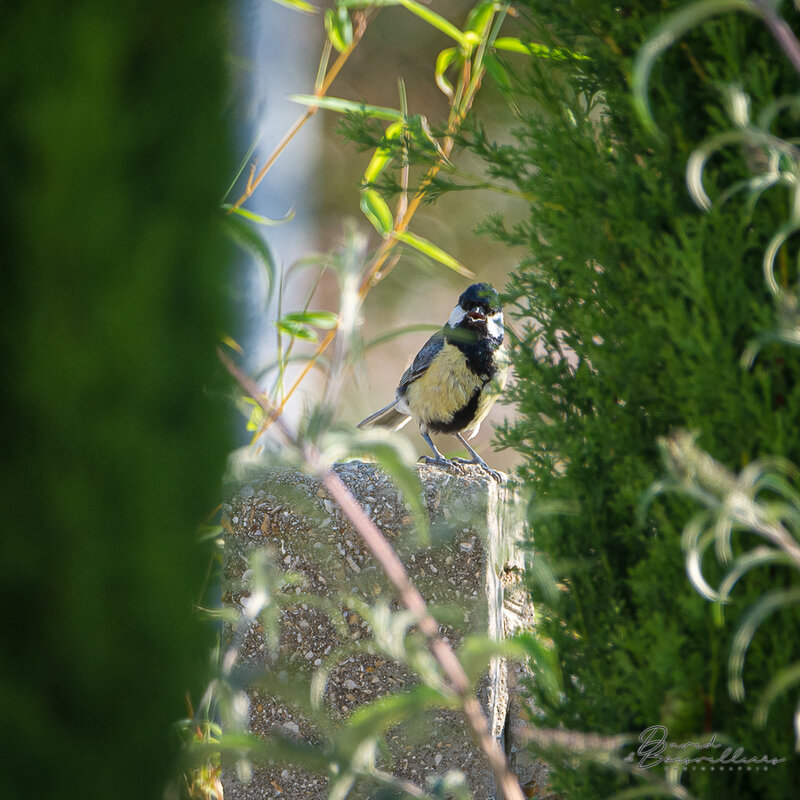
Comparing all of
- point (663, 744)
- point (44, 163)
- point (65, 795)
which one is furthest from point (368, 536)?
point (663, 744)

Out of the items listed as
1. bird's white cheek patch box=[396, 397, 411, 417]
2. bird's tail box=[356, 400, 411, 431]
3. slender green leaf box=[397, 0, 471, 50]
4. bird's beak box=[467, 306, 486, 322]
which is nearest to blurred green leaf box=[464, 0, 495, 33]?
slender green leaf box=[397, 0, 471, 50]

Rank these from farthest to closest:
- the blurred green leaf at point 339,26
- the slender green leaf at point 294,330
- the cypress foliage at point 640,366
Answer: the blurred green leaf at point 339,26
the slender green leaf at point 294,330
the cypress foliage at point 640,366

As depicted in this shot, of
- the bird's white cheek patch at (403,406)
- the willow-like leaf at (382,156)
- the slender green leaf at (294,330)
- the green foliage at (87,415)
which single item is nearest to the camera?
the green foliage at (87,415)

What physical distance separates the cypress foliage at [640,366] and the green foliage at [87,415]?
578 millimetres

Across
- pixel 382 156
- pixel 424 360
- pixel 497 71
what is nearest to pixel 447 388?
pixel 424 360

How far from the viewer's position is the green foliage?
64 centimetres

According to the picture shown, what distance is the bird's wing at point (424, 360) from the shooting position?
3.64 meters

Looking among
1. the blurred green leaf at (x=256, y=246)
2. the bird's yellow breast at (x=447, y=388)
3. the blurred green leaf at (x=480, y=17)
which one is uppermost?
the bird's yellow breast at (x=447, y=388)

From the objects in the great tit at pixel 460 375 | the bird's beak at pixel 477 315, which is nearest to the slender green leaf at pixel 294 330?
the great tit at pixel 460 375

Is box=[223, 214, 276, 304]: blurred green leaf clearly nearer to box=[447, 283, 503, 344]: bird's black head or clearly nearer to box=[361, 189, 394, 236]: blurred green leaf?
box=[361, 189, 394, 236]: blurred green leaf

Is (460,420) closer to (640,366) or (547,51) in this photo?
(547,51)

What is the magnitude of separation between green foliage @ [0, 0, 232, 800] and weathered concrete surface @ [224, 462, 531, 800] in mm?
1452

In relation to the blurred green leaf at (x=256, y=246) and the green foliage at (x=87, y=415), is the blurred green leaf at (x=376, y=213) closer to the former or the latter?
the blurred green leaf at (x=256, y=246)

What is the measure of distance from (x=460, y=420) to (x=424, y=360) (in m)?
0.31
